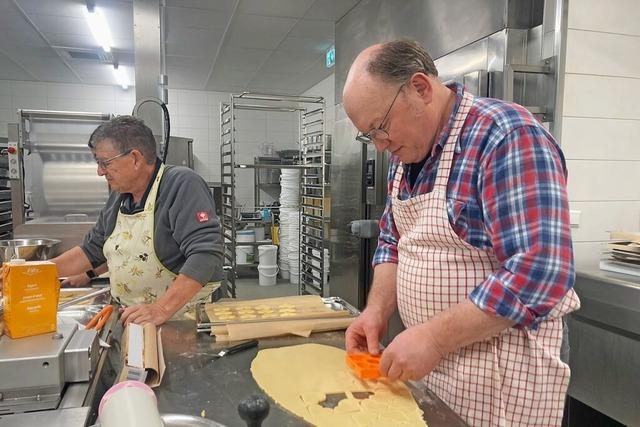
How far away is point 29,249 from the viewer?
6.73 ft

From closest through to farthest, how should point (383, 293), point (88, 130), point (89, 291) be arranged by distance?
1. point (383, 293)
2. point (89, 291)
3. point (88, 130)

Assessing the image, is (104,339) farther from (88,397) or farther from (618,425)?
(618,425)

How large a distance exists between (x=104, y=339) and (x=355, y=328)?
0.63 m

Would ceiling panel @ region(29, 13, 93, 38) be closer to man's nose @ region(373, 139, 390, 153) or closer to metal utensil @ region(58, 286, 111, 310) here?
metal utensil @ region(58, 286, 111, 310)

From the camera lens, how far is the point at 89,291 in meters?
1.76

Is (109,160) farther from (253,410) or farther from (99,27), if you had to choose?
(99,27)

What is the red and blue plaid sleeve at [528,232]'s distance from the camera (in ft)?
2.71

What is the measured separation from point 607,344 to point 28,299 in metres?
1.84

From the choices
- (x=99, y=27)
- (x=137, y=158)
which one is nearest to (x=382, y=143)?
(x=137, y=158)

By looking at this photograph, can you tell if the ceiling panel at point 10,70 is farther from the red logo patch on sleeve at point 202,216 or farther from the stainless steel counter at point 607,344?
the stainless steel counter at point 607,344

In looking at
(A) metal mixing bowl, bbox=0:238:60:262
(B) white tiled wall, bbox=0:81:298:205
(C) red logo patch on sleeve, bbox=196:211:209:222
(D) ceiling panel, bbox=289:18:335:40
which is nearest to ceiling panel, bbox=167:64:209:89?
(B) white tiled wall, bbox=0:81:298:205

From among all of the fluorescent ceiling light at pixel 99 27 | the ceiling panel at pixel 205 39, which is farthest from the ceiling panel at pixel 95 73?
the fluorescent ceiling light at pixel 99 27

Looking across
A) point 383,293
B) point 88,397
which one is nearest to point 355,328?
point 383,293

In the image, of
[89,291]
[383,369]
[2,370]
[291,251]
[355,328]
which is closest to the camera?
[2,370]
